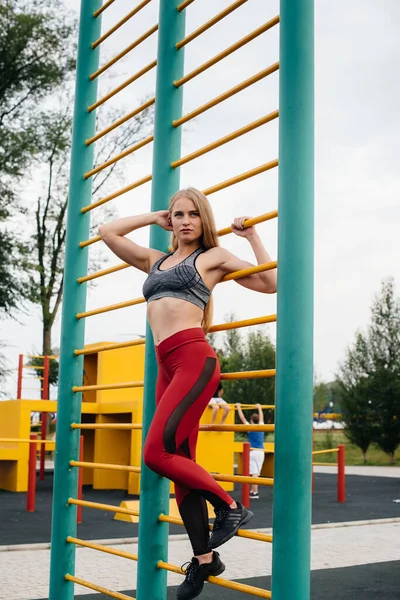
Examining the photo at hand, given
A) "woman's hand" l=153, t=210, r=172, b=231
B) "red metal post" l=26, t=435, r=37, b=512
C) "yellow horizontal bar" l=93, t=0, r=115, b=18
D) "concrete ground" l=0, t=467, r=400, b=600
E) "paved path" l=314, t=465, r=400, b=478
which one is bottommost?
"paved path" l=314, t=465, r=400, b=478

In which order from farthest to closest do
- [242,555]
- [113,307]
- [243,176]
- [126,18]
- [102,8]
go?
[242,555] → [102,8] → [126,18] → [113,307] → [243,176]

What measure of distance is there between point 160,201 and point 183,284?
0.64 metres

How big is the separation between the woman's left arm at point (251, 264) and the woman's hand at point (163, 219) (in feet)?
1.13

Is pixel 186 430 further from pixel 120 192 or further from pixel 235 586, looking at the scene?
pixel 120 192

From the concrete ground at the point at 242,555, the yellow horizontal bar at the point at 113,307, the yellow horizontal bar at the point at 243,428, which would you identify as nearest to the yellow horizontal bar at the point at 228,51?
the yellow horizontal bar at the point at 113,307

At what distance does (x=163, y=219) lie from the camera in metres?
3.29

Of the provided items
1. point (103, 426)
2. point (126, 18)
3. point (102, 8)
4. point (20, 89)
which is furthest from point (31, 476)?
point (20, 89)

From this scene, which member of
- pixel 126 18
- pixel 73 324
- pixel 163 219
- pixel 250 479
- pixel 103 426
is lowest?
pixel 250 479

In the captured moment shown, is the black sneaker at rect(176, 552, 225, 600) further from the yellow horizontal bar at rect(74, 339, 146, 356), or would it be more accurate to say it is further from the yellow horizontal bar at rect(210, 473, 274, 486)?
the yellow horizontal bar at rect(74, 339, 146, 356)

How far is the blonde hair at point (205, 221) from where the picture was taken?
3066 mm

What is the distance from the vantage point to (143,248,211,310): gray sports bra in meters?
3.02

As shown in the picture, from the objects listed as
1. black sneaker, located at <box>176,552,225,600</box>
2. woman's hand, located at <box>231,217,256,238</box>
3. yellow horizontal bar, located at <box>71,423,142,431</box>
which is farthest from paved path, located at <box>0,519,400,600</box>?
woman's hand, located at <box>231,217,256,238</box>

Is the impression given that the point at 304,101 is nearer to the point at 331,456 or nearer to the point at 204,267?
the point at 204,267

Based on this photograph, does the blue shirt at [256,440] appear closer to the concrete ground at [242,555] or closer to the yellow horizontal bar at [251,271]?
Answer: the concrete ground at [242,555]
